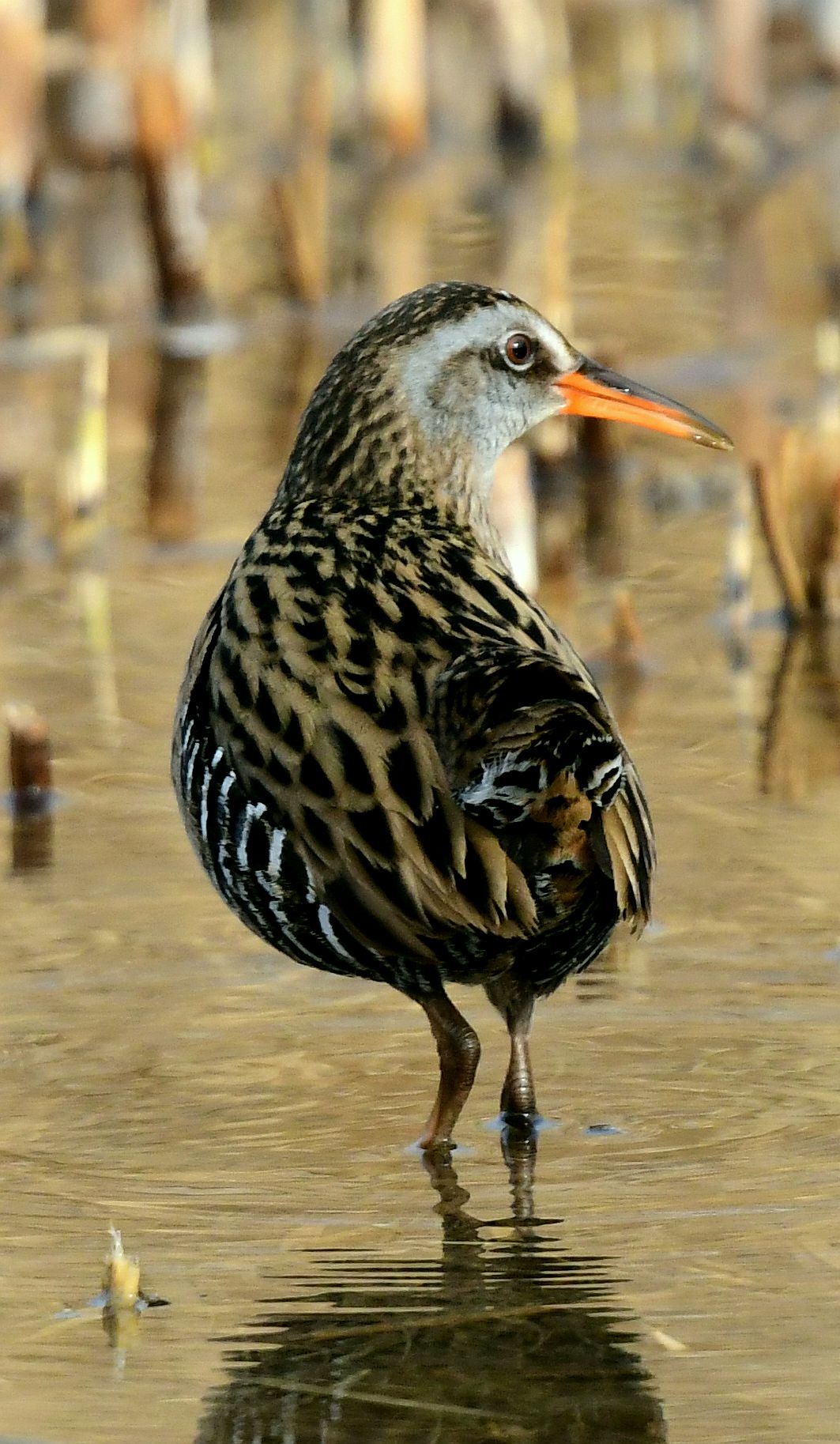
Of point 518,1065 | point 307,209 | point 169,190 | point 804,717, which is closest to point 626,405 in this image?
point 804,717

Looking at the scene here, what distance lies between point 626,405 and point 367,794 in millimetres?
1750

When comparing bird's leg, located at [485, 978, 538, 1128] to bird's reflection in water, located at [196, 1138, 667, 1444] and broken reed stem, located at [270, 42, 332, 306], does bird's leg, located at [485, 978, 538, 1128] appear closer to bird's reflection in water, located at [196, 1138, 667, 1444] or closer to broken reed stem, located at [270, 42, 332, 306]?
bird's reflection in water, located at [196, 1138, 667, 1444]

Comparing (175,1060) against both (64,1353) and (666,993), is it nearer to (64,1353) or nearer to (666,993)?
(666,993)

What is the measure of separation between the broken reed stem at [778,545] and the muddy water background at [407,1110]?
15 centimetres

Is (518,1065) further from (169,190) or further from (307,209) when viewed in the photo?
(307,209)

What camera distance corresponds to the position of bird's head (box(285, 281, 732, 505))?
18.1 feet

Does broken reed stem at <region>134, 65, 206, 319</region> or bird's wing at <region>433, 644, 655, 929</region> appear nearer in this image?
bird's wing at <region>433, 644, 655, 929</region>

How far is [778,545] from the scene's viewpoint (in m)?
7.87

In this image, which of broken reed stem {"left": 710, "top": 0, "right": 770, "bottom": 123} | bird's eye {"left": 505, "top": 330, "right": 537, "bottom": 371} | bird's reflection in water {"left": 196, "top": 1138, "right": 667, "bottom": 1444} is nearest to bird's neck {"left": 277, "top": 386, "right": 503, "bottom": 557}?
bird's eye {"left": 505, "top": 330, "right": 537, "bottom": 371}

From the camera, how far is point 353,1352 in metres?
3.88

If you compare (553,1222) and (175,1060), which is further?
(175,1060)

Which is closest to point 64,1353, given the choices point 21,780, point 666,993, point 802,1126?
point 802,1126

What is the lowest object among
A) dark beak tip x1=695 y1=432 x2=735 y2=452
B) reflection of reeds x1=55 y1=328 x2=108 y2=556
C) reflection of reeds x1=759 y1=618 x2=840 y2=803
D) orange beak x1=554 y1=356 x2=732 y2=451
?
reflection of reeds x1=759 y1=618 x2=840 y2=803

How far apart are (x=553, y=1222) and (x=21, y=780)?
272 centimetres
